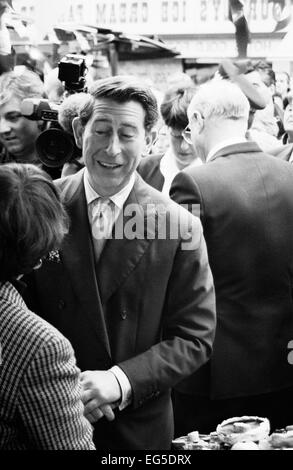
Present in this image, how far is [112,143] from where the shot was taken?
237 centimetres

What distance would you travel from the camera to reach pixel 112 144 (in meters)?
2.37

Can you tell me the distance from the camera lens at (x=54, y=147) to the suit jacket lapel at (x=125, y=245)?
0.69 meters

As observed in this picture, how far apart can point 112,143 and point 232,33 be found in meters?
1.51

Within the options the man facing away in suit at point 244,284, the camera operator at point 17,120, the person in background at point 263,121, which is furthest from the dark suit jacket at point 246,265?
the person in background at point 263,121

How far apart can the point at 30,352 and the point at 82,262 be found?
2.02 ft

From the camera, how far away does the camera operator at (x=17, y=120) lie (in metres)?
3.64

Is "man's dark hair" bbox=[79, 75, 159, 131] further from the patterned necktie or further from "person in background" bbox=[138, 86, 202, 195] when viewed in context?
"person in background" bbox=[138, 86, 202, 195]

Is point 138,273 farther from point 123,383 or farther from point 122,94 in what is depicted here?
point 122,94

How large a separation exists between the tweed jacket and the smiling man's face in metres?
0.69

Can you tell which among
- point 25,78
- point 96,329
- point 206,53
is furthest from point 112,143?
point 206,53

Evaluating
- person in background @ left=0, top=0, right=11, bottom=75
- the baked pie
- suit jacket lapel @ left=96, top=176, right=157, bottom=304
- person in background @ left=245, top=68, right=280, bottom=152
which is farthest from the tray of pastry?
person in background @ left=245, top=68, right=280, bottom=152

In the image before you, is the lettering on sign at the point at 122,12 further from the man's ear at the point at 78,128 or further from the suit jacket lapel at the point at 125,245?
the suit jacket lapel at the point at 125,245

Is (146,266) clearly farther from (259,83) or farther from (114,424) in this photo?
(259,83)

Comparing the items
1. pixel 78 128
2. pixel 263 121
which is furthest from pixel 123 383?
pixel 263 121
